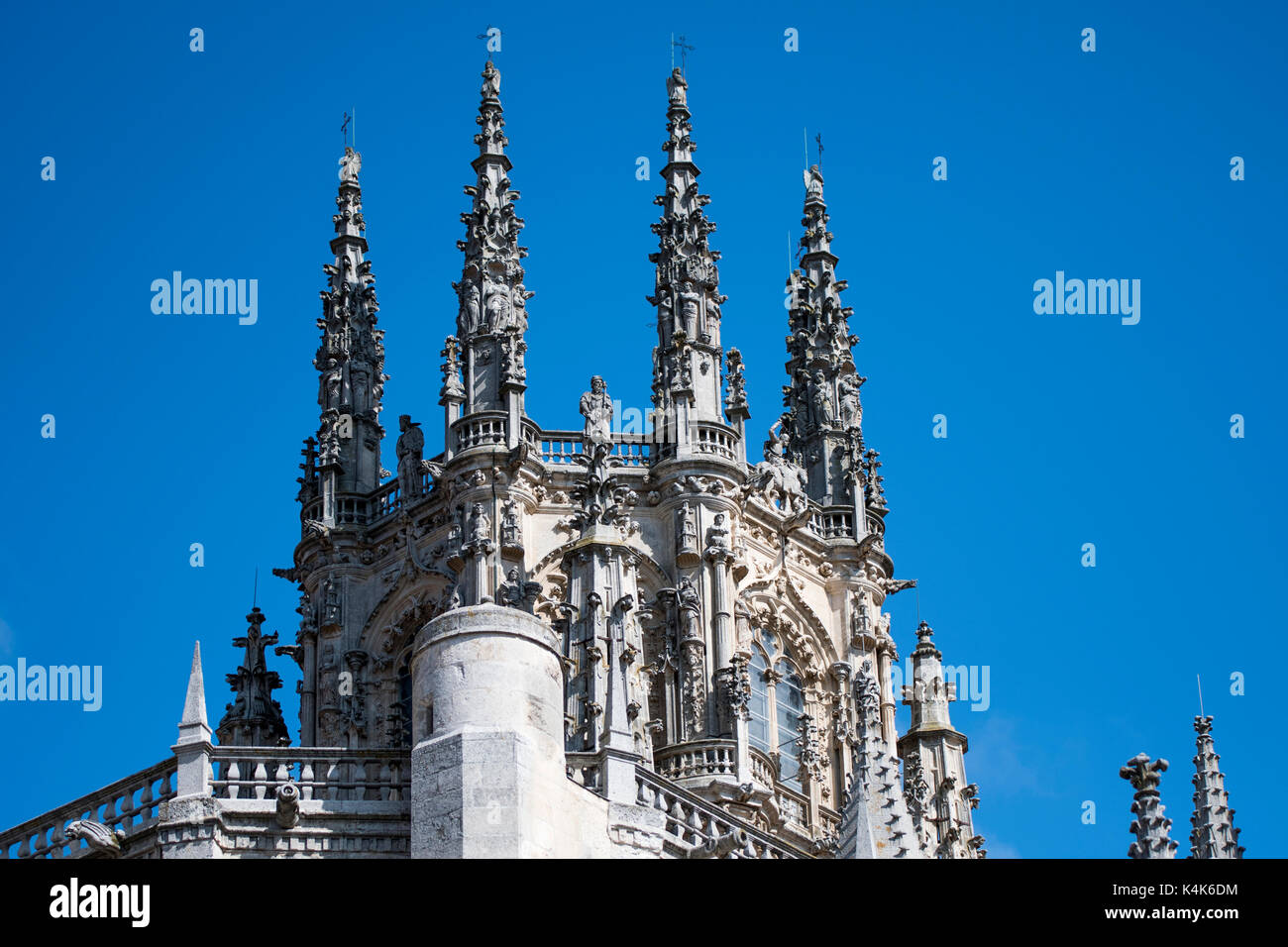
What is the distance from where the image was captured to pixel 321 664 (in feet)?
200

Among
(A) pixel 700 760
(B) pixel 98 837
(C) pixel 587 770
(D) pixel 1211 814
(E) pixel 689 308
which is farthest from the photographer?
(E) pixel 689 308

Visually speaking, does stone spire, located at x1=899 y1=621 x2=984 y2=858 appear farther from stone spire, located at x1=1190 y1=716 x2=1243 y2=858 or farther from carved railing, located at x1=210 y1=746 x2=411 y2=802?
carved railing, located at x1=210 y1=746 x2=411 y2=802

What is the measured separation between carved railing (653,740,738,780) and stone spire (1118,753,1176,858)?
607 inches

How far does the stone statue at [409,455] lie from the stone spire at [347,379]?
134cm

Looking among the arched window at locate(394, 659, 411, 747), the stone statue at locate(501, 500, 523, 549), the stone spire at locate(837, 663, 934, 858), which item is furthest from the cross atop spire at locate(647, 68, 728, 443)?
the stone spire at locate(837, 663, 934, 858)

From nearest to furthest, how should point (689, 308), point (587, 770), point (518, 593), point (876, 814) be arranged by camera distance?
point (587, 770) → point (876, 814) → point (518, 593) → point (689, 308)

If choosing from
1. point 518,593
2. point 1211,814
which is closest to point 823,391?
point 518,593

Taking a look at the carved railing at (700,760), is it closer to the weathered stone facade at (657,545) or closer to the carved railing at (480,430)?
the weathered stone facade at (657,545)

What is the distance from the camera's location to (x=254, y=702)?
200ft

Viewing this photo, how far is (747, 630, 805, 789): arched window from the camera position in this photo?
194ft

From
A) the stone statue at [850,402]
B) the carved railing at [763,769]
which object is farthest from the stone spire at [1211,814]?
the stone statue at [850,402]

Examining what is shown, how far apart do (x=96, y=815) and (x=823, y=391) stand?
96.9 ft

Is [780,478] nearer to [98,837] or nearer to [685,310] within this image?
[685,310]
